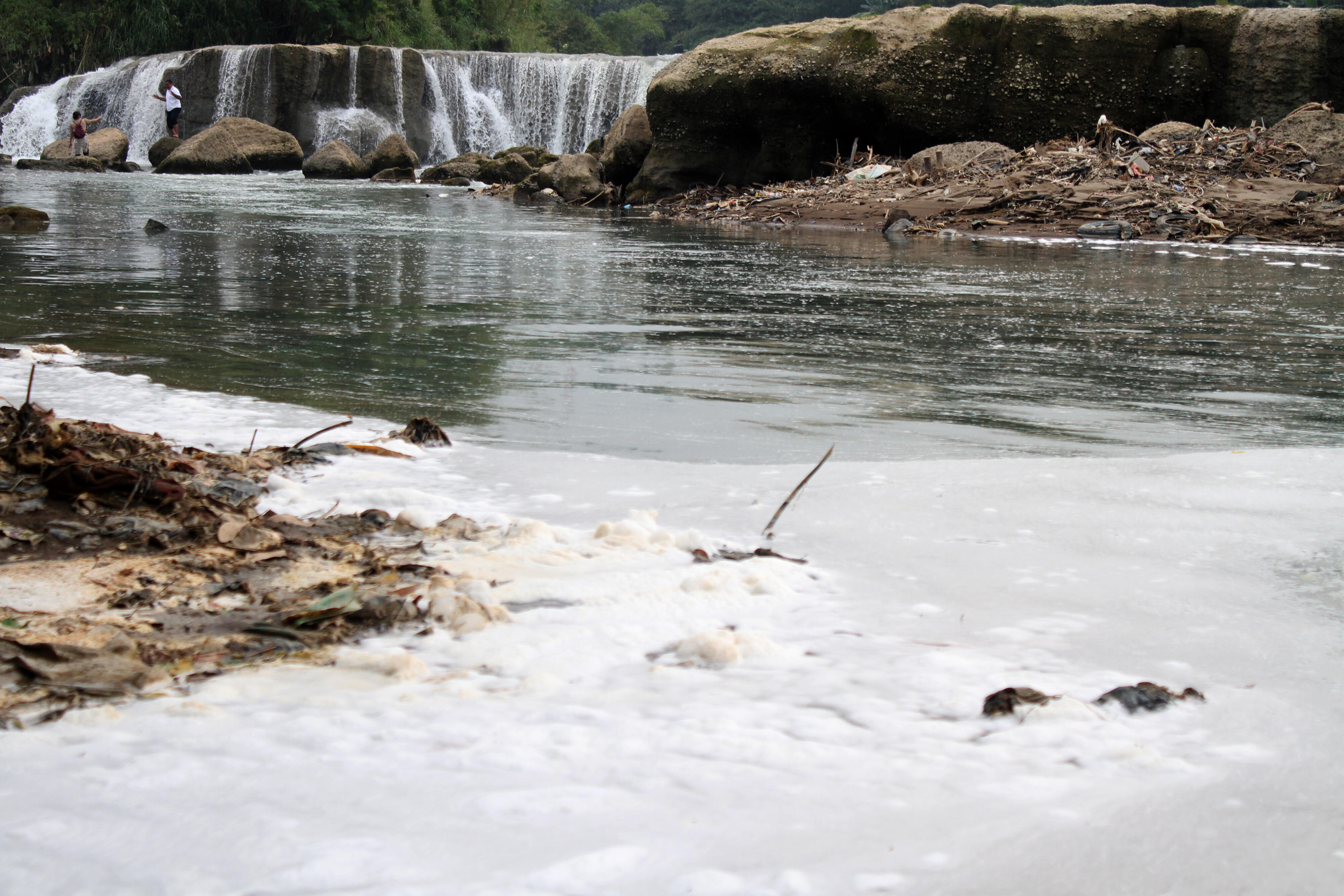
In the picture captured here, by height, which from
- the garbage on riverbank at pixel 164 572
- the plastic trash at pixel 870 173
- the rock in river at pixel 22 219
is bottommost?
the garbage on riverbank at pixel 164 572

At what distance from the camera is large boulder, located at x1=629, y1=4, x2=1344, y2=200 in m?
16.1

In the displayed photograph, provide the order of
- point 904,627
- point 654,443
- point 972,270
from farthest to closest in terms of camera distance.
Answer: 1. point 972,270
2. point 654,443
3. point 904,627

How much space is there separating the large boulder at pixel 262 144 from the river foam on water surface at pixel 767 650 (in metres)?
23.5

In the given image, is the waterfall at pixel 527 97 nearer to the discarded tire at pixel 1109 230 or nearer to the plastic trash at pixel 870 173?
the plastic trash at pixel 870 173

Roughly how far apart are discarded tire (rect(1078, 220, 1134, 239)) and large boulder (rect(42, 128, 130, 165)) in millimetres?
22912

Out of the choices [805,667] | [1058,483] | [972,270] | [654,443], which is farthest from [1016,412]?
[972,270]

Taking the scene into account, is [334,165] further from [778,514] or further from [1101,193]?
[778,514]

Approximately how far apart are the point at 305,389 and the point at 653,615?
8.56 ft

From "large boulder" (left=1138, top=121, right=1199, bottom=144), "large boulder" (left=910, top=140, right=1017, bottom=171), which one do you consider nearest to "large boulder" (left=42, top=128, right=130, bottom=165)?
"large boulder" (left=910, top=140, right=1017, bottom=171)

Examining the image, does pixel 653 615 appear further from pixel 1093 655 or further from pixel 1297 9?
pixel 1297 9

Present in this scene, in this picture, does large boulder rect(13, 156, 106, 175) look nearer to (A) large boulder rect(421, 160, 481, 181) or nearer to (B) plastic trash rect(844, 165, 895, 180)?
(A) large boulder rect(421, 160, 481, 181)

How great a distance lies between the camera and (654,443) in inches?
136

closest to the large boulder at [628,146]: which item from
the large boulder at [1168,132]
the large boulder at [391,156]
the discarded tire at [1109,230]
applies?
the large boulder at [1168,132]

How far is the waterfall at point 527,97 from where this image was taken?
28250mm
